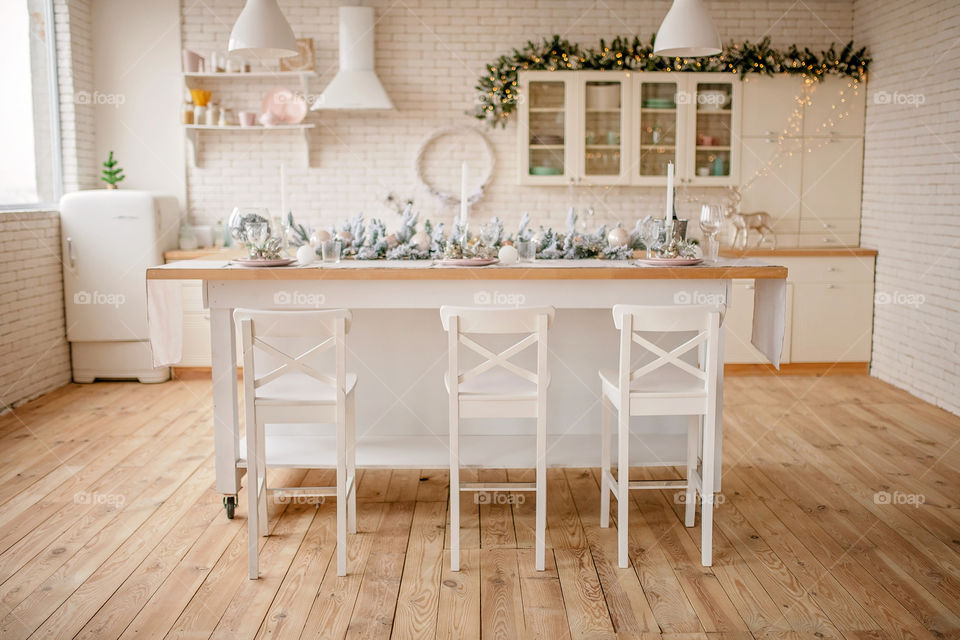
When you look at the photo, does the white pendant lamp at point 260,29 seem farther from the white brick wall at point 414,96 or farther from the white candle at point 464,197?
the white brick wall at point 414,96

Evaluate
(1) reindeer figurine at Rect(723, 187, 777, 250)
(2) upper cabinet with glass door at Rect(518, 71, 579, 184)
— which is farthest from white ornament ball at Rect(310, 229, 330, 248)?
(1) reindeer figurine at Rect(723, 187, 777, 250)

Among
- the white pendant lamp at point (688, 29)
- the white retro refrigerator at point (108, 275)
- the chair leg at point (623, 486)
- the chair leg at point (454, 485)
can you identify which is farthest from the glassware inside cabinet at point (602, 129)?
the chair leg at point (454, 485)

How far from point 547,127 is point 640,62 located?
2.84ft

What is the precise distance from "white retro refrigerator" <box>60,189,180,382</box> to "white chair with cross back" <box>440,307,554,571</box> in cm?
375

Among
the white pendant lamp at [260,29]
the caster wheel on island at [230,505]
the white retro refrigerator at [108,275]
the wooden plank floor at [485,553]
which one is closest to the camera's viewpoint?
the wooden plank floor at [485,553]

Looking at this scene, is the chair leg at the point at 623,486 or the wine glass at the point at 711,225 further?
the wine glass at the point at 711,225

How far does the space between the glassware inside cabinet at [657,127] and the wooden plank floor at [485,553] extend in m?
2.52

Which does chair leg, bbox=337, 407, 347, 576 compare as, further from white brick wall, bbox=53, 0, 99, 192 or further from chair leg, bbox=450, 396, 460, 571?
white brick wall, bbox=53, 0, 99, 192

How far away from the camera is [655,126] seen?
6.34m

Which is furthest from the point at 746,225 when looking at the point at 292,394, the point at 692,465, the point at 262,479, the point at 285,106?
the point at 262,479

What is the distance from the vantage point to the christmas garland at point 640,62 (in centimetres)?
625

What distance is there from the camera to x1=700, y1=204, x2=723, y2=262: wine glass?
3662 millimetres

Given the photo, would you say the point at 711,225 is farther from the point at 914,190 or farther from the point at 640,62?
the point at 640,62

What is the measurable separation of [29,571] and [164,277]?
122 cm
